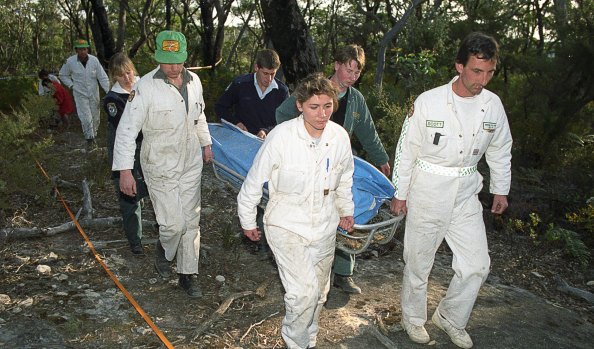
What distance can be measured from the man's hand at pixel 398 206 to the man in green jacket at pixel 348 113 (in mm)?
959

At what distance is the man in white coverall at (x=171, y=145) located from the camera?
4.03m

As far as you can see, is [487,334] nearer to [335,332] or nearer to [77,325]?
[335,332]

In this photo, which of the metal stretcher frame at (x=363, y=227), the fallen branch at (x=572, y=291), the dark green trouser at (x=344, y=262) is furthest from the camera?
the fallen branch at (x=572, y=291)

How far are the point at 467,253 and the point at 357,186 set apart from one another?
96cm

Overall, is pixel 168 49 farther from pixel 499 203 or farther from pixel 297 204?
pixel 499 203

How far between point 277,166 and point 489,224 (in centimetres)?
480

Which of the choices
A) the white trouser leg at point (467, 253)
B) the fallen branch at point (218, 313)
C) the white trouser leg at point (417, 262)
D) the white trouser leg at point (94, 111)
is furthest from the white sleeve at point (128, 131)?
the white trouser leg at point (94, 111)

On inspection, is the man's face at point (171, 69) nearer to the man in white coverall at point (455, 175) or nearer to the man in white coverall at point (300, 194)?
the man in white coverall at point (300, 194)

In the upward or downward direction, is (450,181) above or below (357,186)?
above

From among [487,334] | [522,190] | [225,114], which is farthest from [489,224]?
[225,114]

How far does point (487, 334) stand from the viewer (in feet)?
13.7

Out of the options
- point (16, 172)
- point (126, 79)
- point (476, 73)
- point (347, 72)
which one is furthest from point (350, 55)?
point (16, 172)

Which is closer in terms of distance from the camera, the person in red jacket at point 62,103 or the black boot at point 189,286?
the black boot at point 189,286

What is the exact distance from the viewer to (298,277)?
3252mm
